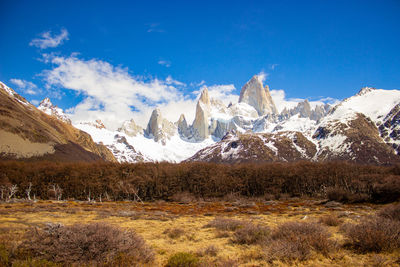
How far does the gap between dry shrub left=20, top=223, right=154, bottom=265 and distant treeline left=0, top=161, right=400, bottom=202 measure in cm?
6344

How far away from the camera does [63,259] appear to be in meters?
7.16

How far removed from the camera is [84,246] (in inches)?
303

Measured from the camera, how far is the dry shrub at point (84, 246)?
737 centimetres

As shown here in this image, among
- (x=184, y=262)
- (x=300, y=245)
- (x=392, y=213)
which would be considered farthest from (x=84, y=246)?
(x=392, y=213)

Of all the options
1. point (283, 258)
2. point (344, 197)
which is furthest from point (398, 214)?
point (344, 197)

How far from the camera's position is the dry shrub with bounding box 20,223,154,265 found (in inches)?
290

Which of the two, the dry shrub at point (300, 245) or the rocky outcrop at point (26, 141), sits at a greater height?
the rocky outcrop at point (26, 141)

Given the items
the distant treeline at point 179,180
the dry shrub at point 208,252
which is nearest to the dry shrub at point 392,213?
the dry shrub at point 208,252

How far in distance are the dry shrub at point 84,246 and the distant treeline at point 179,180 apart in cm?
6344

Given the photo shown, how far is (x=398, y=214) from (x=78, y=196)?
83316 millimetres

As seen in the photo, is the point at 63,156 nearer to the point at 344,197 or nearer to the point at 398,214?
the point at 344,197

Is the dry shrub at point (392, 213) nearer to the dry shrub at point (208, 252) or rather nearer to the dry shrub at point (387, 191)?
the dry shrub at point (208, 252)

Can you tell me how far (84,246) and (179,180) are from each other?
70009 mm

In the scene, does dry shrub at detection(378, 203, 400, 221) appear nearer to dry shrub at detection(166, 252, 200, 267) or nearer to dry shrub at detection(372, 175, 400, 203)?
dry shrub at detection(166, 252, 200, 267)
